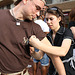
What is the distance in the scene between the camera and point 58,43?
1491 mm

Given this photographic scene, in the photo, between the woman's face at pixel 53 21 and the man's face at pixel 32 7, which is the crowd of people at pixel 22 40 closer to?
the man's face at pixel 32 7

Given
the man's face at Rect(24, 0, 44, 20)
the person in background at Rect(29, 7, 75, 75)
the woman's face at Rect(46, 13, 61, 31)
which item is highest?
the man's face at Rect(24, 0, 44, 20)

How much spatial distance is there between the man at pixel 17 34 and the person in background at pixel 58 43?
0.42 feet

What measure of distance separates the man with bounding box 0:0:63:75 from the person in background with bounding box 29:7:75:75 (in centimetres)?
13

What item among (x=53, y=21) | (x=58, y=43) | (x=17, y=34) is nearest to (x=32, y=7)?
(x=17, y=34)

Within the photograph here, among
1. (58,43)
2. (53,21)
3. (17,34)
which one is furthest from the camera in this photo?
(53,21)

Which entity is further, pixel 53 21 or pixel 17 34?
pixel 53 21

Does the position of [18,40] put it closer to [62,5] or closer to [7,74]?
[7,74]

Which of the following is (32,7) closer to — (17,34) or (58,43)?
(17,34)

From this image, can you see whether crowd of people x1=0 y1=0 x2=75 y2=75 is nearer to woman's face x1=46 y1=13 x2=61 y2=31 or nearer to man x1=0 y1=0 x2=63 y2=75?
man x1=0 y1=0 x2=63 y2=75

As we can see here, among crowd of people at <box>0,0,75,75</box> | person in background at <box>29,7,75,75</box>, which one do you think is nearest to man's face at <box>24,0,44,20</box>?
crowd of people at <box>0,0,75,75</box>

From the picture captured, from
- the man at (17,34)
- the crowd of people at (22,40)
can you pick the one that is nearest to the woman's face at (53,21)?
the crowd of people at (22,40)

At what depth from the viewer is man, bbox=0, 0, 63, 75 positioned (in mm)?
1167

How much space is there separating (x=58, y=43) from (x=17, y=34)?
26.0 inches
